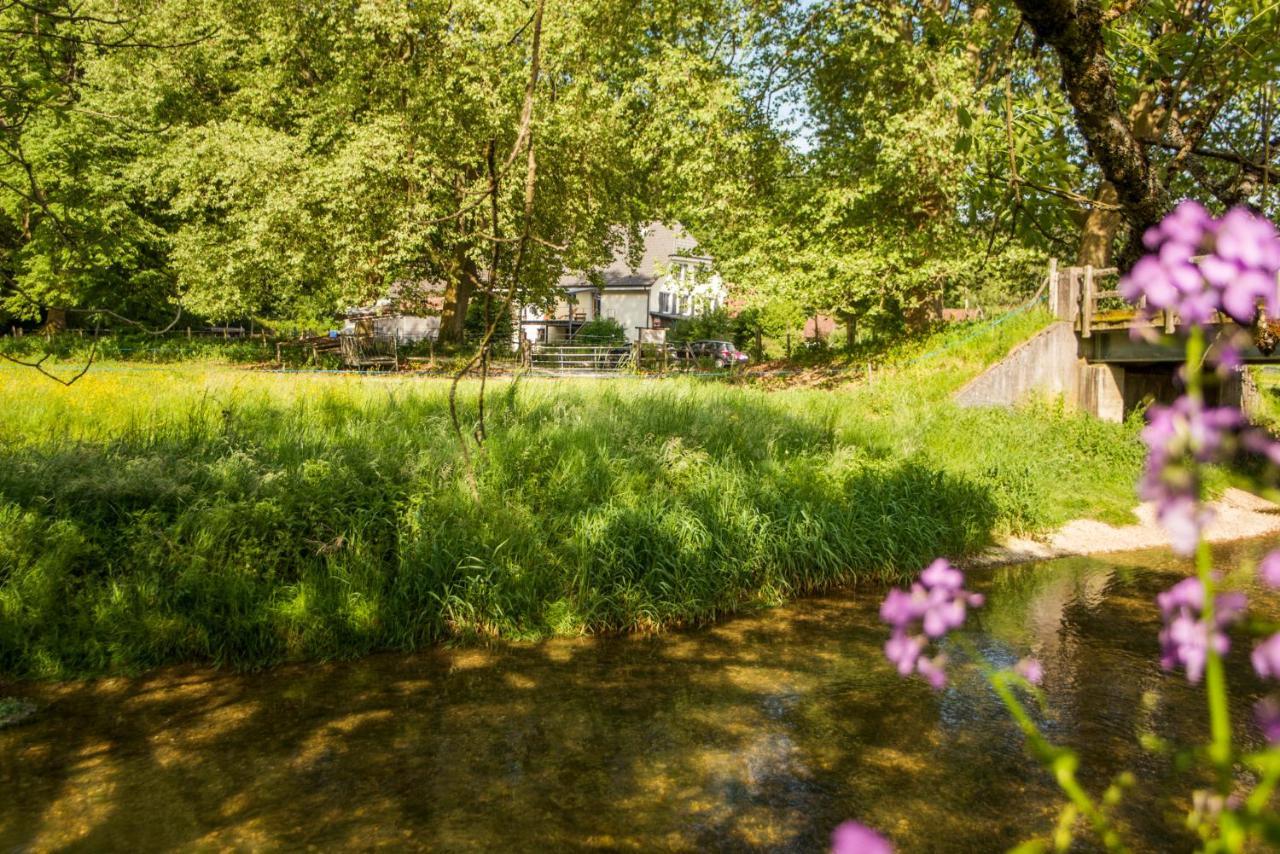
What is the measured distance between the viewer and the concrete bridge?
17.3 metres

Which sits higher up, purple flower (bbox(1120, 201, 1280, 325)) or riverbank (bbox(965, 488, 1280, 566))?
purple flower (bbox(1120, 201, 1280, 325))

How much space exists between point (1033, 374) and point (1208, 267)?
18.5 m

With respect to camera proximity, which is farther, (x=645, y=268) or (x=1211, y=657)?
(x=645, y=268)

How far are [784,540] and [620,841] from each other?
212 inches

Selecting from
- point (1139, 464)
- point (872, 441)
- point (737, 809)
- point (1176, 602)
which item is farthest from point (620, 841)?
point (1139, 464)

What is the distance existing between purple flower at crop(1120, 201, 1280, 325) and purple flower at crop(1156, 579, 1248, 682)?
0.34 metres

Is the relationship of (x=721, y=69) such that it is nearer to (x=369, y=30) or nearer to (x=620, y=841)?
(x=369, y=30)

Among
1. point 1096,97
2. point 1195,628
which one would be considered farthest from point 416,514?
point 1195,628

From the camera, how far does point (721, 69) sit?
20578mm

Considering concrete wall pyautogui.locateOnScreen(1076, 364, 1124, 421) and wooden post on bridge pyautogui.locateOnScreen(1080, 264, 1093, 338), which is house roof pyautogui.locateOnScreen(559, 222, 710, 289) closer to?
wooden post on bridge pyautogui.locateOnScreen(1080, 264, 1093, 338)

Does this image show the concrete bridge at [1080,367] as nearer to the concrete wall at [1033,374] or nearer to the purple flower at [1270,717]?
the concrete wall at [1033,374]

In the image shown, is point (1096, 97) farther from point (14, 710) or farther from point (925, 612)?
point (14, 710)

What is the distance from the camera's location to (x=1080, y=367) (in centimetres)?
1811

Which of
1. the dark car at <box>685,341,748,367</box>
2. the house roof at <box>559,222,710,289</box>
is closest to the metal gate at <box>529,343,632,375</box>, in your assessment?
the dark car at <box>685,341,748,367</box>
